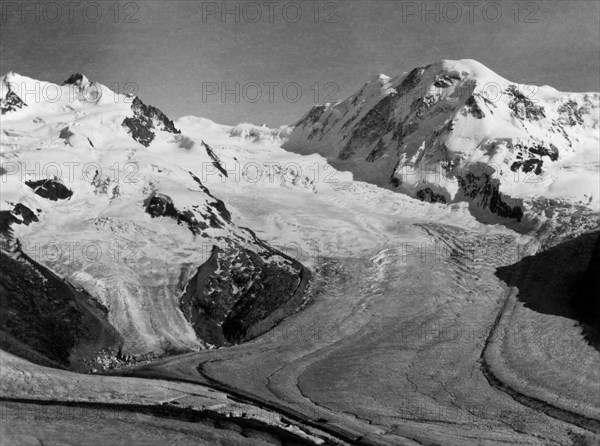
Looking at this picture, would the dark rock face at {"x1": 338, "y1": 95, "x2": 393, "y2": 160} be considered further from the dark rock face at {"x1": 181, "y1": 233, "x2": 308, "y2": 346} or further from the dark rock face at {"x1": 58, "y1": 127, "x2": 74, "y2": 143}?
Result: the dark rock face at {"x1": 181, "y1": 233, "x2": 308, "y2": 346}

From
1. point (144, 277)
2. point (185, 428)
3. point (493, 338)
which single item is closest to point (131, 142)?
point (144, 277)

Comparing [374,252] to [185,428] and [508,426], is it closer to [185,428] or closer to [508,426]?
[508,426]

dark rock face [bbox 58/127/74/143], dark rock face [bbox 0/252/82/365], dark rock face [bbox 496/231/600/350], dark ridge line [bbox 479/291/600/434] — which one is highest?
dark rock face [bbox 58/127/74/143]

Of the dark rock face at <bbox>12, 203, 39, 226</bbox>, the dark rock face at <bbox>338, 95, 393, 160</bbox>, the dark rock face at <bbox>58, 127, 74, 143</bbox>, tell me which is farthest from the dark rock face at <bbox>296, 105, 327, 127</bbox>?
the dark rock face at <bbox>12, 203, 39, 226</bbox>

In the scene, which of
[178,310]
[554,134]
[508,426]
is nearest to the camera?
[508,426]

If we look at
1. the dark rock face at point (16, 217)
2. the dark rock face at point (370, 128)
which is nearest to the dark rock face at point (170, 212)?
the dark rock face at point (16, 217)

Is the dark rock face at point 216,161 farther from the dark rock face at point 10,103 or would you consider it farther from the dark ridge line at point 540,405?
the dark ridge line at point 540,405
